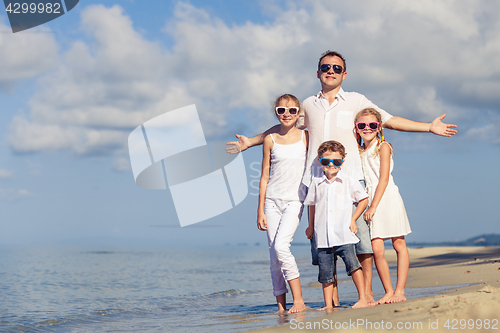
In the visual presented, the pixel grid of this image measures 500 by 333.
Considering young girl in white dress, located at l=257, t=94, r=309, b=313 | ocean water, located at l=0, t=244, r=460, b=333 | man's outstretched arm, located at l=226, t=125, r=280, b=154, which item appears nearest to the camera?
young girl in white dress, located at l=257, t=94, r=309, b=313

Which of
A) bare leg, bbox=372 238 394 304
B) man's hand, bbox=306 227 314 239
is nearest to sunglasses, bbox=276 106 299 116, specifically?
man's hand, bbox=306 227 314 239

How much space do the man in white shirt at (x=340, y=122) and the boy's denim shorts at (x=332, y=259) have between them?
0.18 metres

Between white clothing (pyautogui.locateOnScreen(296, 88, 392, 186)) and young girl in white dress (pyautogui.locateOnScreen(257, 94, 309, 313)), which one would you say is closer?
white clothing (pyautogui.locateOnScreen(296, 88, 392, 186))

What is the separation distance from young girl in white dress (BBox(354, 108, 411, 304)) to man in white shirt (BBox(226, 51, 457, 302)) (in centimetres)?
10

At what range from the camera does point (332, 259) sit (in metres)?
4.23

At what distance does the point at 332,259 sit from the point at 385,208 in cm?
76

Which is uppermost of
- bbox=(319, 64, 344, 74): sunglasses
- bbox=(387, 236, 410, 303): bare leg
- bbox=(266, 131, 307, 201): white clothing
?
bbox=(319, 64, 344, 74): sunglasses

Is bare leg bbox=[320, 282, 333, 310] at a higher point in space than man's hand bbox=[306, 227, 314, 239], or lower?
lower

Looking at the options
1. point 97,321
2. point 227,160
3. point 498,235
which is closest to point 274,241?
point 227,160

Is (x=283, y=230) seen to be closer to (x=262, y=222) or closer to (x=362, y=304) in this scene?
(x=262, y=222)

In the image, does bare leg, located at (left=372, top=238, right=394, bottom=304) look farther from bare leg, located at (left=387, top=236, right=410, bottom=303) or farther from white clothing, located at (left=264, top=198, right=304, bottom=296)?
white clothing, located at (left=264, top=198, right=304, bottom=296)

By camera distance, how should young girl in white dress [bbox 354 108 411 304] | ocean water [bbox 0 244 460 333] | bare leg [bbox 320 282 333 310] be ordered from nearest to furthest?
young girl in white dress [bbox 354 108 411 304] < bare leg [bbox 320 282 333 310] < ocean water [bbox 0 244 460 333]

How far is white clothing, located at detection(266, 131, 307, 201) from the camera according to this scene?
4422mm

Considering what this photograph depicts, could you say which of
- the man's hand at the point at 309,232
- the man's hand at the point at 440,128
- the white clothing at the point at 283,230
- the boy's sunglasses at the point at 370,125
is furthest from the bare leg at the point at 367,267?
the man's hand at the point at 440,128
